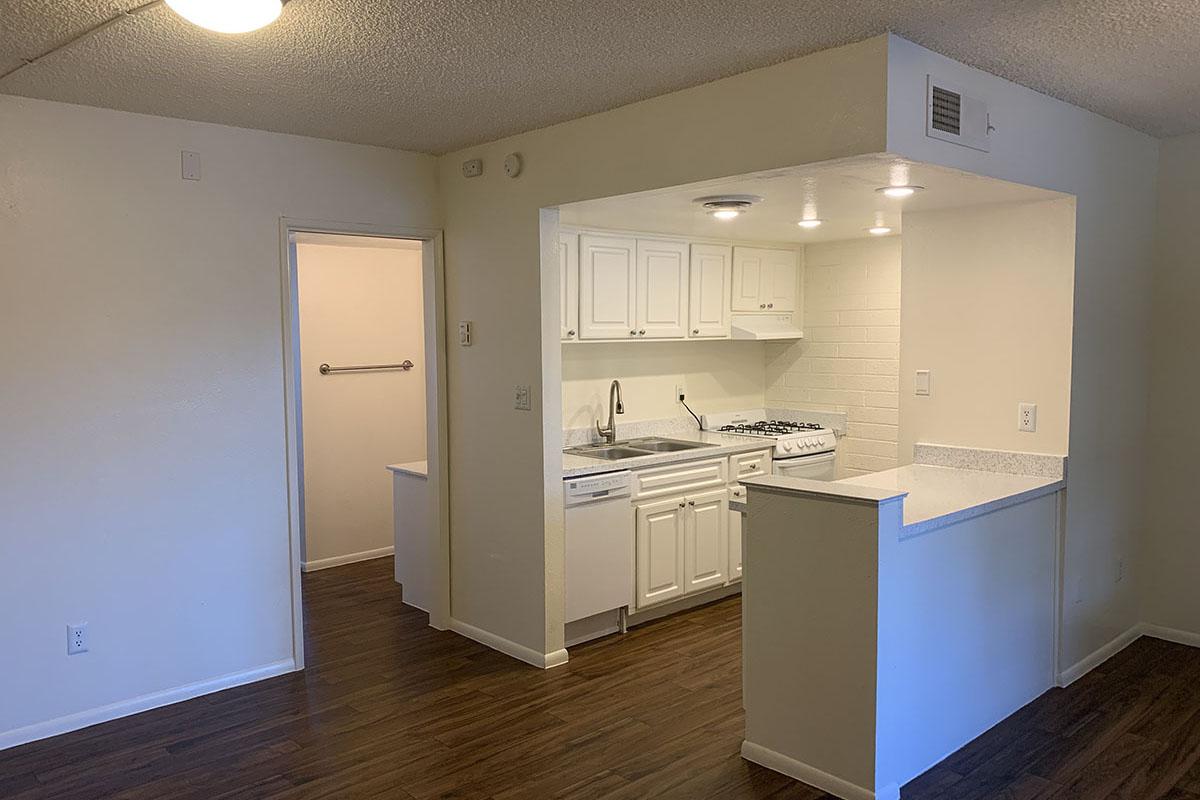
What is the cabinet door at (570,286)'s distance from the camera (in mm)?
4570

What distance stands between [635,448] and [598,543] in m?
0.89

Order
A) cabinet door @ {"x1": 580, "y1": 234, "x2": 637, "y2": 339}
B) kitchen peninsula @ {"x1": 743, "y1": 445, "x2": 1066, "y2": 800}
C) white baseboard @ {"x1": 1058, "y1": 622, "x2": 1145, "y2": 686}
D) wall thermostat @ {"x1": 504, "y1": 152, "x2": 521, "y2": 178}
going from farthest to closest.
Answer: cabinet door @ {"x1": 580, "y1": 234, "x2": 637, "y2": 339} → wall thermostat @ {"x1": 504, "y1": 152, "x2": 521, "y2": 178} → white baseboard @ {"x1": 1058, "y1": 622, "x2": 1145, "y2": 686} → kitchen peninsula @ {"x1": 743, "y1": 445, "x2": 1066, "y2": 800}

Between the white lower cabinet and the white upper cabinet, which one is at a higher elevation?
the white upper cabinet

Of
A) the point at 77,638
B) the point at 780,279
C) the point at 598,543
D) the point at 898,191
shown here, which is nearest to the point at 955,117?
the point at 898,191

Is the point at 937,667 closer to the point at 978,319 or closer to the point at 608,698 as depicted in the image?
the point at 608,698

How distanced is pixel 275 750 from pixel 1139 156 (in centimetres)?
451

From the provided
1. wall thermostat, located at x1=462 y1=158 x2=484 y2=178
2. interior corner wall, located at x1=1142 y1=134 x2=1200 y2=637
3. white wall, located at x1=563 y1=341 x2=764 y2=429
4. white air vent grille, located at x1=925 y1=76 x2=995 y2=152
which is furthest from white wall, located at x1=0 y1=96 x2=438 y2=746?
interior corner wall, located at x1=1142 y1=134 x2=1200 y2=637

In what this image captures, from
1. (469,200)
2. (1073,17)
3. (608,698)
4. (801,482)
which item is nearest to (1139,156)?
(1073,17)

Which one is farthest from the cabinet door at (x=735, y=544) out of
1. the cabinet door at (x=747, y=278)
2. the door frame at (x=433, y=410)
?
the door frame at (x=433, y=410)

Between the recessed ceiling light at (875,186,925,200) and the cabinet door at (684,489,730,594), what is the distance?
1.82 meters

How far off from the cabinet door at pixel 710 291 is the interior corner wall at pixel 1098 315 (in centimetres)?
214

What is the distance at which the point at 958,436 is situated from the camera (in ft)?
13.2

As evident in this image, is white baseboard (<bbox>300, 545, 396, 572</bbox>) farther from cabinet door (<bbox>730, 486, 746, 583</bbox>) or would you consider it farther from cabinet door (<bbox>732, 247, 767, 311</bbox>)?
cabinet door (<bbox>732, 247, 767, 311</bbox>)

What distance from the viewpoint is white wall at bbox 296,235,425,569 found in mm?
5730
